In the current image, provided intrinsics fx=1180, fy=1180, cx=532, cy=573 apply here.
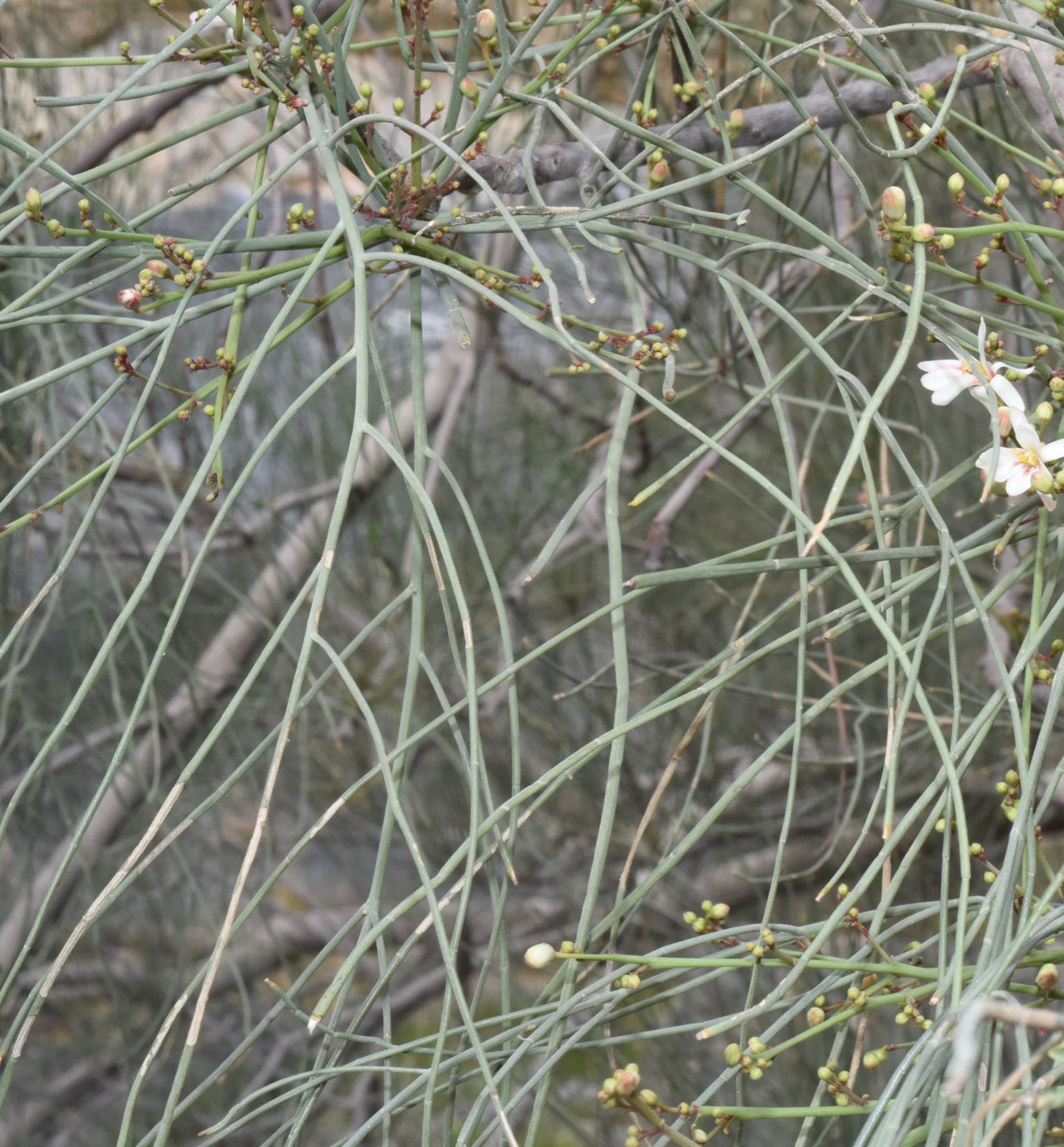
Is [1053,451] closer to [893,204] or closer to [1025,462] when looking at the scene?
[1025,462]

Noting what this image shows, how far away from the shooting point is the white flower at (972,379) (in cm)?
44

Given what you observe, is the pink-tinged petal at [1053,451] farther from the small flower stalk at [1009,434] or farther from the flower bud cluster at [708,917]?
the flower bud cluster at [708,917]

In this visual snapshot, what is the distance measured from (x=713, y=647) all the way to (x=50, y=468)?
2.69ft

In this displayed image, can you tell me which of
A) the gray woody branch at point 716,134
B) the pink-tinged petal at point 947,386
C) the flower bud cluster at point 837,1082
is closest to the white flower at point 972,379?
the pink-tinged petal at point 947,386

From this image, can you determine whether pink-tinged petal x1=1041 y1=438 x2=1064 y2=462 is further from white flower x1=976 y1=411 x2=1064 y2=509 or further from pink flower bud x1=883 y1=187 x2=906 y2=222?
pink flower bud x1=883 y1=187 x2=906 y2=222

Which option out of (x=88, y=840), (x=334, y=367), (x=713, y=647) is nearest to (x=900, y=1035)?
(x=713, y=647)

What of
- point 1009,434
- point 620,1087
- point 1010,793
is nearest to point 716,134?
point 1009,434

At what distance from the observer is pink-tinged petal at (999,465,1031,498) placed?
0.45 m

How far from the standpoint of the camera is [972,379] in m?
0.49

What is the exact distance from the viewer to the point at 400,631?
1.43 meters

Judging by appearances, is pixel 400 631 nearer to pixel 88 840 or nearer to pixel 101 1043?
pixel 88 840

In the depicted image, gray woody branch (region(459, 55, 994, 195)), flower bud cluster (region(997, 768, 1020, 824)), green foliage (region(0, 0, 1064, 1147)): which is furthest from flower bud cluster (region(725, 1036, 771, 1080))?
gray woody branch (region(459, 55, 994, 195))

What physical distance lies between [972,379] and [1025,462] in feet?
0.15

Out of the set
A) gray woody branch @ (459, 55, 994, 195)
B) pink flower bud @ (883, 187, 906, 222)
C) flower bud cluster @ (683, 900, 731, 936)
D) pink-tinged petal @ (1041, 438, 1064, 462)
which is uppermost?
gray woody branch @ (459, 55, 994, 195)
